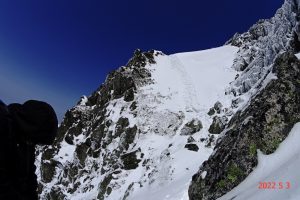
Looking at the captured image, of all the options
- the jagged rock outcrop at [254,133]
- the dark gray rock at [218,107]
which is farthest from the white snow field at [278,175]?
→ the dark gray rock at [218,107]

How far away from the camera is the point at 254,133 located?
1017 centimetres

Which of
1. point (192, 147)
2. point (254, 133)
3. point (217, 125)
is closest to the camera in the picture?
point (254, 133)

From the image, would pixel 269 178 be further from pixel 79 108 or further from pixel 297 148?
pixel 79 108

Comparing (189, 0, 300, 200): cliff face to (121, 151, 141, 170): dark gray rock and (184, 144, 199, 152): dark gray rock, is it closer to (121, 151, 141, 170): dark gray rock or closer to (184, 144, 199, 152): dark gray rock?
(184, 144, 199, 152): dark gray rock

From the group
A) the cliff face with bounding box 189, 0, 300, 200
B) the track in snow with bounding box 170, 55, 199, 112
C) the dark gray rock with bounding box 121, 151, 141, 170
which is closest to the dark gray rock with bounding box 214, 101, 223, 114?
the track in snow with bounding box 170, 55, 199, 112

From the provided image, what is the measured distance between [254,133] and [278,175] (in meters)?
3.01

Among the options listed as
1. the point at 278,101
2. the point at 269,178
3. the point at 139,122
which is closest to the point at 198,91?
the point at 139,122

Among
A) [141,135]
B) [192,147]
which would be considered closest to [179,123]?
[141,135]

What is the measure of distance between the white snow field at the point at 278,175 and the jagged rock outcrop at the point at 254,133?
24 cm

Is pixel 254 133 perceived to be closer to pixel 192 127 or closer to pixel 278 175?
pixel 278 175

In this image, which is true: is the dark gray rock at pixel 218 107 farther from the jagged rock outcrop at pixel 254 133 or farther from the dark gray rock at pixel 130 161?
the jagged rock outcrop at pixel 254 133

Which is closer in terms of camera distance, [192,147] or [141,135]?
[192,147]
